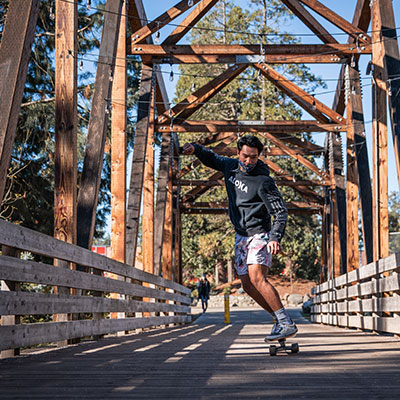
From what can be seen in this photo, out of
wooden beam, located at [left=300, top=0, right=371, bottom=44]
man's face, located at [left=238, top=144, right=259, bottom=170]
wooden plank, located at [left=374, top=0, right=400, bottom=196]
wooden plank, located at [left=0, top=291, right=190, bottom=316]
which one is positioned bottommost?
wooden plank, located at [left=0, top=291, right=190, bottom=316]

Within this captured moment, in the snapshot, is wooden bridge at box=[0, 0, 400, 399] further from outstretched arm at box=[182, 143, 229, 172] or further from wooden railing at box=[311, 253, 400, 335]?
outstretched arm at box=[182, 143, 229, 172]

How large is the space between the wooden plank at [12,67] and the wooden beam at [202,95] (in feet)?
28.8

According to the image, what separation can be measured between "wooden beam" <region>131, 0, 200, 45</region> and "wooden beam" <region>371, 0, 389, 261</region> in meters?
3.49

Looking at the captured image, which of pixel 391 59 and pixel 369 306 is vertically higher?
pixel 391 59

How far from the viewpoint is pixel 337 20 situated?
12484 millimetres

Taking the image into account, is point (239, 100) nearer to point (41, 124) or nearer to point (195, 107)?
point (195, 107)

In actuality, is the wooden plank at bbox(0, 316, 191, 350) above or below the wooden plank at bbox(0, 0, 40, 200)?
below

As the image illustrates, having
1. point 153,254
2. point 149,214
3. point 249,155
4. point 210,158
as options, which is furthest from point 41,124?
point 249,155

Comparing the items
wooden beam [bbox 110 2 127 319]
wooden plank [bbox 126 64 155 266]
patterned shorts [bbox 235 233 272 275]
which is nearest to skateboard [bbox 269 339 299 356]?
patterned shorts [bbox 235 233 272 275]

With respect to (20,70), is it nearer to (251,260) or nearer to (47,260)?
(251,260)

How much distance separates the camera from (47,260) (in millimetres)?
17406

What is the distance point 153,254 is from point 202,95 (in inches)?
157

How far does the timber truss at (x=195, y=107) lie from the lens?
26.5 ft

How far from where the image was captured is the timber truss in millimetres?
8078
